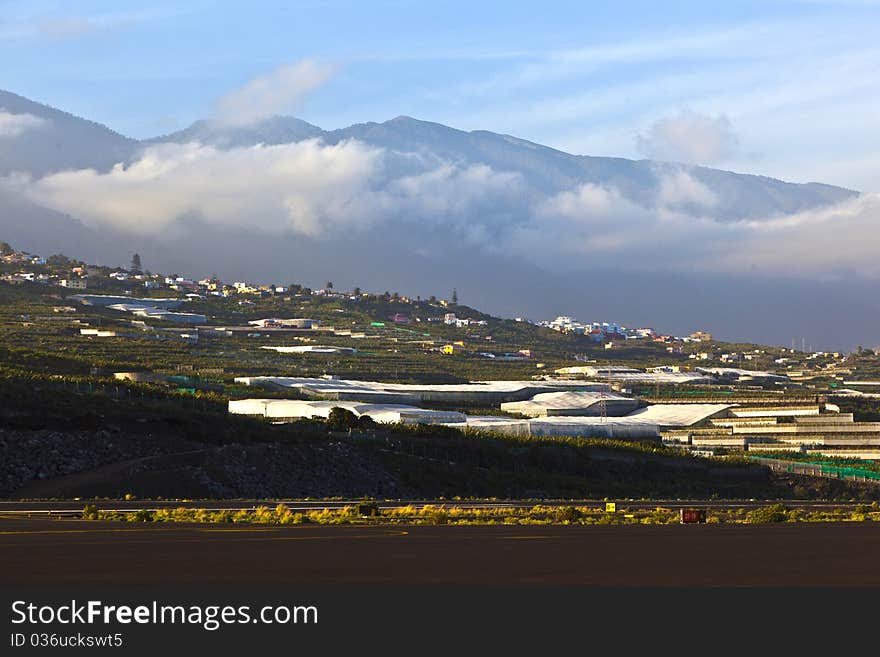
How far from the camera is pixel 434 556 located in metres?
28.9

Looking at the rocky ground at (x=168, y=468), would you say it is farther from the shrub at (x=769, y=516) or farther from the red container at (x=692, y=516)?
the shrub at (x=769, y=516)

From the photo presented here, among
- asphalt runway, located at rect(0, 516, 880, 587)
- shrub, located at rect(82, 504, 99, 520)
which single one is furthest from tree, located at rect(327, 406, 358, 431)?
asphalt runway, located at rect(0, 516, 880, 587)

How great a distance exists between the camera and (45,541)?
33.0 m

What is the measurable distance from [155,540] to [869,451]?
121 m

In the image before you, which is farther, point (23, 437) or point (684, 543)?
point (23, 437)

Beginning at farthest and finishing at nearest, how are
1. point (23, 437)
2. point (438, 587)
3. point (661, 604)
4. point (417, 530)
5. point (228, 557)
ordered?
point (23, 437) < point (417, 530) < point (228, 557) < point (438, 587) < point (661, 604)

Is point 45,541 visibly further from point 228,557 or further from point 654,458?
point 654,458

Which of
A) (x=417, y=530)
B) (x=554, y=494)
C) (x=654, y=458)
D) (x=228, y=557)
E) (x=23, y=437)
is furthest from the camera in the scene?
(x=654, y=458)

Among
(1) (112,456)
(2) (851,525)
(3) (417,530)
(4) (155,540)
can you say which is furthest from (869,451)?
(4) (155,540)

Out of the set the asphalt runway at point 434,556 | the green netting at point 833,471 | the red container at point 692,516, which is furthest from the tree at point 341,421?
the asphalt runway at point 434,556

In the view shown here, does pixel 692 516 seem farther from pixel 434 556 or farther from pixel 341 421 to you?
pixel 341 421

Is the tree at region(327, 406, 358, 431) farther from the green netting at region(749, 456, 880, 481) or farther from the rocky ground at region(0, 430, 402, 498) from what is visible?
the green netting at region(749, 456, 880, 481)

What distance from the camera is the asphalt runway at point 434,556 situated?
944 inches

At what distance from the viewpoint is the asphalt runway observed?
23984 millimetres
